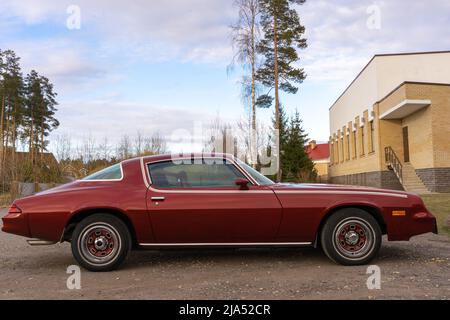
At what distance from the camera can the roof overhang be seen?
2491cm

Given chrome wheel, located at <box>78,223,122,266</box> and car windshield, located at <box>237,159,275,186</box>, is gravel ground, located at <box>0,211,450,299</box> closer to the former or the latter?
chrome wheel, located at <box>78,223,122,266</box>

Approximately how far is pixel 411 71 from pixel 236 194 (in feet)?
104

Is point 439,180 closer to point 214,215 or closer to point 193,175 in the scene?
point 193,175

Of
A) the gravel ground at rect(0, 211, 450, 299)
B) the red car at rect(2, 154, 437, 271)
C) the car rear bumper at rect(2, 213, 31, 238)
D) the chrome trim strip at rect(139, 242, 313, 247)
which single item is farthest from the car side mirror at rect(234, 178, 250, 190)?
the car rear bumper at rect(2, 213, 31, 238)

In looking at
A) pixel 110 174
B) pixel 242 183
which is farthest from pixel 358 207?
pixel 110 174

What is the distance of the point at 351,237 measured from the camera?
5.83m

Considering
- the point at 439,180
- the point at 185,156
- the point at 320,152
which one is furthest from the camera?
the point at 320,152

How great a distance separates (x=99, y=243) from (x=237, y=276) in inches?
68.9

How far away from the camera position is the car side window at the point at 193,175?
603cm

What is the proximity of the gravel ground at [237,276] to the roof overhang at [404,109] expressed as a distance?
1923cm

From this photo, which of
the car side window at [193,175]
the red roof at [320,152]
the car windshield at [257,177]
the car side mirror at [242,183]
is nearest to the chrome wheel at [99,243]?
the car side window at [193,175]
